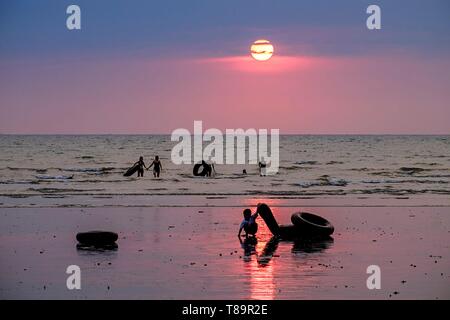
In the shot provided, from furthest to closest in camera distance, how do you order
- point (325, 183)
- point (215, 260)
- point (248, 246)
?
1. point (325, 183)
2. point (248, 246)
3. point (215, 260)

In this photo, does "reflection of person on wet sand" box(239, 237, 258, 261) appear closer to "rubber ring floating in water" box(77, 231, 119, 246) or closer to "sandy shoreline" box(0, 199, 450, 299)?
"sandy shoreline" box(0, 199, 450, 299)

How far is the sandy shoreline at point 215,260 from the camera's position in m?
16.1

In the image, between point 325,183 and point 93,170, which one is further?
point 93,170

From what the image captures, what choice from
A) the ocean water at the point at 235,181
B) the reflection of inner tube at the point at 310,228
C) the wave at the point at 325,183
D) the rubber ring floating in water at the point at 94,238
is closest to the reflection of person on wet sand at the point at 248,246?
the reflection of inner tube at the point at 310,228

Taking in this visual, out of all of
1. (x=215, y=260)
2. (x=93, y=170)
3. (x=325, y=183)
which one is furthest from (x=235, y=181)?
(x=215, y=260)

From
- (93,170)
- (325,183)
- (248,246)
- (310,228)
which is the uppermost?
(93,170)

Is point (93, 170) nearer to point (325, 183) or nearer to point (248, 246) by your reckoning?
point (325, 183)

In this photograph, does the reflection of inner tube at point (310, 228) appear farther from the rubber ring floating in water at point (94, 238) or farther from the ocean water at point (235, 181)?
the ocean water at point (235, 181)

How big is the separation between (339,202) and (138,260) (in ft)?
67.6

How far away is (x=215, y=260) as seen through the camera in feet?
65.6

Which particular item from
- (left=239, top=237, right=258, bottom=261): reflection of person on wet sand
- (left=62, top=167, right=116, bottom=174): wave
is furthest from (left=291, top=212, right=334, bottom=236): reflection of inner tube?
(left=62, top=167, right=116, bottom=174): wave

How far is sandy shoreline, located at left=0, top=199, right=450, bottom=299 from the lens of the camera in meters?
16.1

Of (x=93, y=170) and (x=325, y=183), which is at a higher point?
(x=93, y=170)
